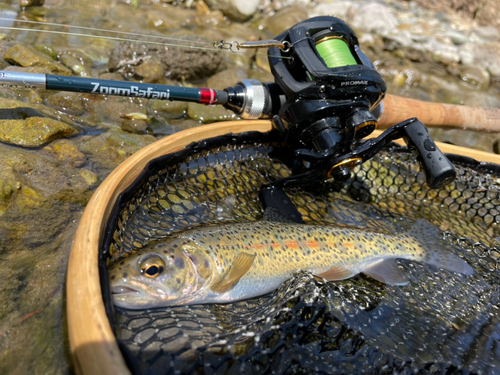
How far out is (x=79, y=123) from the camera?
359cm

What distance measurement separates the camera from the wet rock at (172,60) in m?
4.68

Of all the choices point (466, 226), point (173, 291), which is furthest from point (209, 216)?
point (466, 226)

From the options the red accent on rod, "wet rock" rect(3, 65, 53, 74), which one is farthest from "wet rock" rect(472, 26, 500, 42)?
"wet rock" rect(3, 65, 53, 74)

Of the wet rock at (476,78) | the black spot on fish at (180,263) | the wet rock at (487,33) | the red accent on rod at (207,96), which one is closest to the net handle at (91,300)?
the black spot on fish at (180,263)

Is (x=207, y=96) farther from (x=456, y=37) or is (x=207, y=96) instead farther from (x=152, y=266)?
(x=456, y=37)

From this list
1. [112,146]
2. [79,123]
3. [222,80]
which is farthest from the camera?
[222,80]

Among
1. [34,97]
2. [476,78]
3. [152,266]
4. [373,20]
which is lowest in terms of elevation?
[34,97]

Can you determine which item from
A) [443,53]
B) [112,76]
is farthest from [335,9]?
[112,76]

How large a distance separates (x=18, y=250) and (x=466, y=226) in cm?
357

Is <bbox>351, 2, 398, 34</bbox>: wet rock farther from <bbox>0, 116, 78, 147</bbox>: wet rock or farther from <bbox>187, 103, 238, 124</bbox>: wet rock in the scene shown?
<bbox>0, 116, 78, 147</bbox>: wet rock

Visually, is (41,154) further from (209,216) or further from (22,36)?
(22,36)

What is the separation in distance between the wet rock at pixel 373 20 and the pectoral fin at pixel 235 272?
8.90 meters

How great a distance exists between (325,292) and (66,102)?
3252 mm

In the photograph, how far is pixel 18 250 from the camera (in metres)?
2.19
